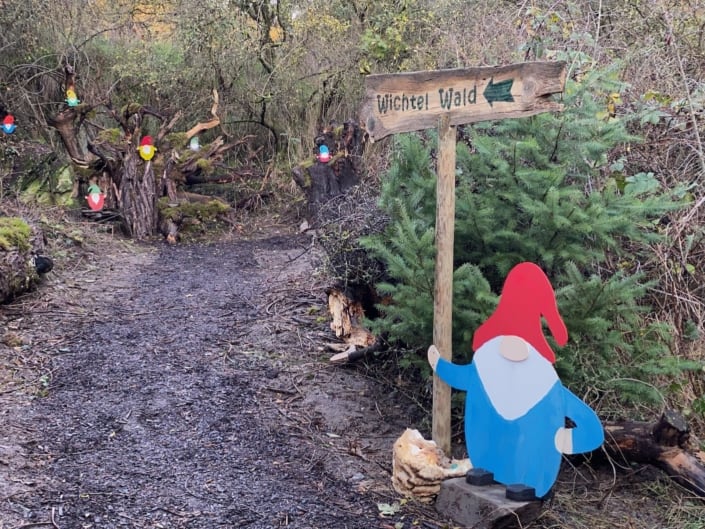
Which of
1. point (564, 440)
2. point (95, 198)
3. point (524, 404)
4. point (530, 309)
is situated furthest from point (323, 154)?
point (564, 440)

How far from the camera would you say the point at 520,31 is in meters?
5.80

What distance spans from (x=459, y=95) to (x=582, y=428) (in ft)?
5.08

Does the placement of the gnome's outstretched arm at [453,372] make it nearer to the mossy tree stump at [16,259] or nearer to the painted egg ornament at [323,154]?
the mossy tree stump at [16,259]

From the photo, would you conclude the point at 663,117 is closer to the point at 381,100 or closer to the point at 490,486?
the point at 381,100

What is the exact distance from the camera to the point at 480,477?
300 centimetres

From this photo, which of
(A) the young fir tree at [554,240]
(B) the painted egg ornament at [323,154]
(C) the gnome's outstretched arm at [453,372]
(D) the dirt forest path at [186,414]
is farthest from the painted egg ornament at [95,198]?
(C) the gnome's outstretched arm at [453,372]

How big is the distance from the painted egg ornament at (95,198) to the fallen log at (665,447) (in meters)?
6.55

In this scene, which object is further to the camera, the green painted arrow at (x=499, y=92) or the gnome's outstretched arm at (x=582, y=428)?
the green painted arrow at (x=499, y=92)

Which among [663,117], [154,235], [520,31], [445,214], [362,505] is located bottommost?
[362,505]

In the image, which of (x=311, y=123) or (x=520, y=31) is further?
(x=311, y=123)

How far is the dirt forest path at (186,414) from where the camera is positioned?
9.89ft

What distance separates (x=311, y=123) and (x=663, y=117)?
6.77 m

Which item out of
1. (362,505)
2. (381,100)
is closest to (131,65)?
(381,100)

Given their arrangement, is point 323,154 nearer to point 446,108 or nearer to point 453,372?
point 446,108
